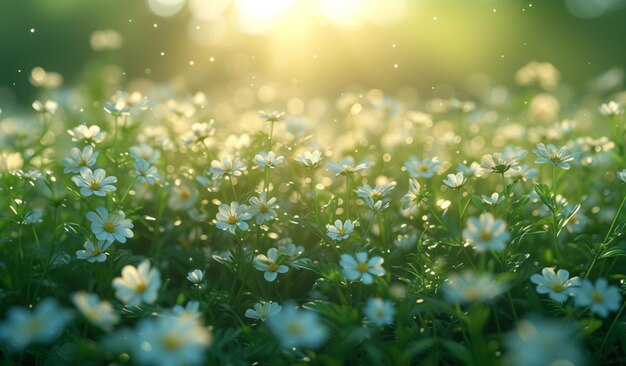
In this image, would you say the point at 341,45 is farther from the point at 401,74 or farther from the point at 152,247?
the point at 152,247

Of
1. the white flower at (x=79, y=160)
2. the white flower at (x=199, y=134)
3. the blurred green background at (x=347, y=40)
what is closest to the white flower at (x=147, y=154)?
the white flower at (x=199, y=134)

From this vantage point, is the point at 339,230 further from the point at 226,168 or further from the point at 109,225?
the point at 109,225

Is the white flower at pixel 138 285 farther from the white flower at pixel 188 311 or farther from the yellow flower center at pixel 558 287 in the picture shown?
the yellow flower center at pixel 558 287

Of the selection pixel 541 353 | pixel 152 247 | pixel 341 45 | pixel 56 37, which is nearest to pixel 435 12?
pixel 341 45

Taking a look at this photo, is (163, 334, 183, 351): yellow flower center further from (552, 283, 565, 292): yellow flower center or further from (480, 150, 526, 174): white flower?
(480, 150, 526, 174): white flower

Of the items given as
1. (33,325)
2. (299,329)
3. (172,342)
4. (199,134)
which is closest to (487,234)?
(299,329)
